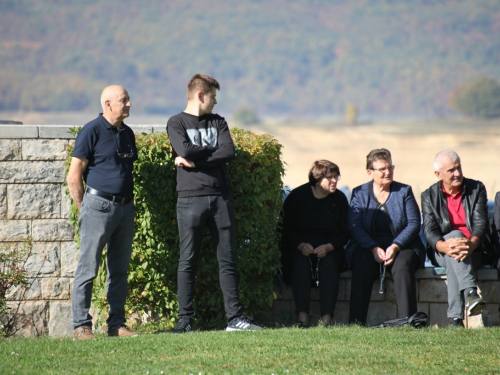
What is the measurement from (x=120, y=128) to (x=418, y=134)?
71.9 meters

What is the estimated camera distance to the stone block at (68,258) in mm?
6820

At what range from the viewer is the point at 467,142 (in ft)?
226

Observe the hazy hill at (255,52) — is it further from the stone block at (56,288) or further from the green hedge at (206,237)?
the green hedge at (206,237)

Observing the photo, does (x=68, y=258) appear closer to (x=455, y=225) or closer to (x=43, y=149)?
(x=43, y=149)

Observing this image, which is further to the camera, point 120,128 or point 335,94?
point 335,94

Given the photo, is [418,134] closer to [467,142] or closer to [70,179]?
[467,142]

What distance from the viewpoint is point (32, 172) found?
6.75m

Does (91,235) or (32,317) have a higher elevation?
(91,235)

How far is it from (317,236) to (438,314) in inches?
48.4

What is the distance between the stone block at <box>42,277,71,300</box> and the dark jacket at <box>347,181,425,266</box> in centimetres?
252

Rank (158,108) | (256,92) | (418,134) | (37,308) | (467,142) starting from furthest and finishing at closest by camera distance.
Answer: (256,92) < (158,108) < (418,134) < (467,142) < (37,308)

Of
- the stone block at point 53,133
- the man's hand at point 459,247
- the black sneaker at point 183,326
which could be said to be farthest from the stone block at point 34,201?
the man's hand at point 459,247

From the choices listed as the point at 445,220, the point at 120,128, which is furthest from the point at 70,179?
the point at 445,220

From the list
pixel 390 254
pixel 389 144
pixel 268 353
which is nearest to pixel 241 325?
pixel 268 353
